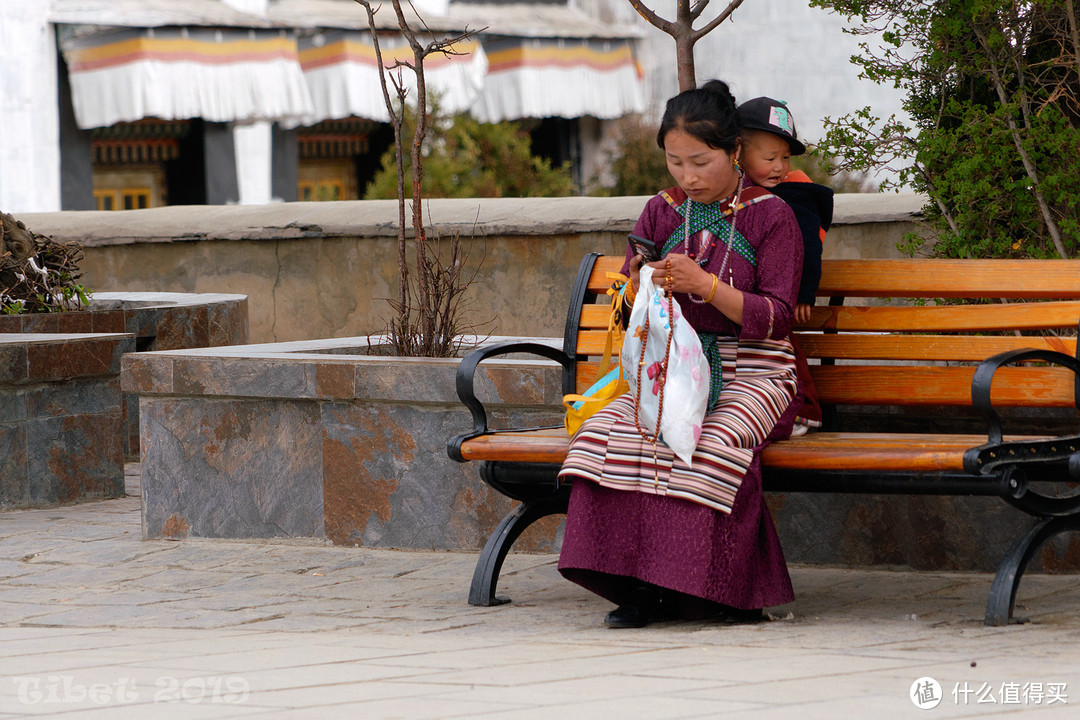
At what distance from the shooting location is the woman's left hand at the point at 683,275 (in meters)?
4.12

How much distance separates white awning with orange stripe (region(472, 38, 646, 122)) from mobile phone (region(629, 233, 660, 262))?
74.5ft

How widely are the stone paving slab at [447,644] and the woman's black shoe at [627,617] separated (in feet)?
0.17

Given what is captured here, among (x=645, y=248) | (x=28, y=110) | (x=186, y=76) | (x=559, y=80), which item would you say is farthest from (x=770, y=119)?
(x=559, y=80)

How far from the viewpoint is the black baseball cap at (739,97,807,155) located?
14.5 ft

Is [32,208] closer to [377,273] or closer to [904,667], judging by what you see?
[377,273]

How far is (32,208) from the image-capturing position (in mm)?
22188

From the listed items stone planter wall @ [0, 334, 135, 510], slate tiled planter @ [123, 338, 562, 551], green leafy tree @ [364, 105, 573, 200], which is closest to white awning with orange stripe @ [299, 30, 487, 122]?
green leafy tree @ [364, 105, 573, 200]

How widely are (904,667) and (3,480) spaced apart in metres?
4.14

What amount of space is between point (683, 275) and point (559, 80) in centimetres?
2416

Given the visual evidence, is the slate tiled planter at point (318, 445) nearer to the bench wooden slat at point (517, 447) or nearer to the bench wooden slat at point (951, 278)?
the bench wooden slat at point (517, 447)

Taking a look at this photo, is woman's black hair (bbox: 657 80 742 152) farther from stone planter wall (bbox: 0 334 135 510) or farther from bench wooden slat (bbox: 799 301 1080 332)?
stone planter wall (bbox: 0 334 135 510)

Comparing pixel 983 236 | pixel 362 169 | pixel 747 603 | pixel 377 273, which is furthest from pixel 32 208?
pixel 747 603

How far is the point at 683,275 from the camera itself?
4121mm

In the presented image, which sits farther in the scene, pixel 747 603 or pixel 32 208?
pixel 32 208
